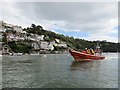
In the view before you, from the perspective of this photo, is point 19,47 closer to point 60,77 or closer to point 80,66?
point 80,66

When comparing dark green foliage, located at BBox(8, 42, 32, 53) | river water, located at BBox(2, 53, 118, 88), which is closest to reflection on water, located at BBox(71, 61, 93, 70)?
river water, located at BBox(2, 53, 118, 88)

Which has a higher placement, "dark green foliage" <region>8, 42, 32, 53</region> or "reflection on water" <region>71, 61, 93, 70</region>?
"dark green foliage" <region>8, 42, 32, 53</region>

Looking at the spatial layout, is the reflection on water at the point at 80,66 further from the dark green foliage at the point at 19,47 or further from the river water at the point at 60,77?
the dark green foliage at the point at 19,47

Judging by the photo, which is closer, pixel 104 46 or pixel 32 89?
pixel 32 89

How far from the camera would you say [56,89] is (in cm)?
1697

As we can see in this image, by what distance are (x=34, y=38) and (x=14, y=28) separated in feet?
72.9

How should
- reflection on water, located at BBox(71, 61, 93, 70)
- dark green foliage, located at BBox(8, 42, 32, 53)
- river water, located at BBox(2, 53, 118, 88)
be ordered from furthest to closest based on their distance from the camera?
dark green foliage, located at BBox(8, 42, 32, 53)
reflection on water, located at BBox(71, 61, 93, 70)
river water, located at BBox(2, 53, 118, 88)

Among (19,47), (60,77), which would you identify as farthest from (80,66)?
(19,47)

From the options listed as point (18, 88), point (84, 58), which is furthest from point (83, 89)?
point (84, 58)

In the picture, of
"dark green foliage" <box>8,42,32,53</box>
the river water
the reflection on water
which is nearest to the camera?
the river water

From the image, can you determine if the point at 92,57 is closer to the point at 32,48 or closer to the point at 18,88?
the point at 18,88

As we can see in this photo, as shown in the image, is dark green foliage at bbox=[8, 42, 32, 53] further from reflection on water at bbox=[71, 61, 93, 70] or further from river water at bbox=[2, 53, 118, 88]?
river water at bbox=[2, 53, 118, 88]

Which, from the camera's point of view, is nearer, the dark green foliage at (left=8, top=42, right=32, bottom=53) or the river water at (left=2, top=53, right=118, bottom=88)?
the river water at (left=2, top=53, right=118, bottom=88)

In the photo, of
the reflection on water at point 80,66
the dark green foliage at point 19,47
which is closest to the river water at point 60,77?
the reflection on water at point 80,66
